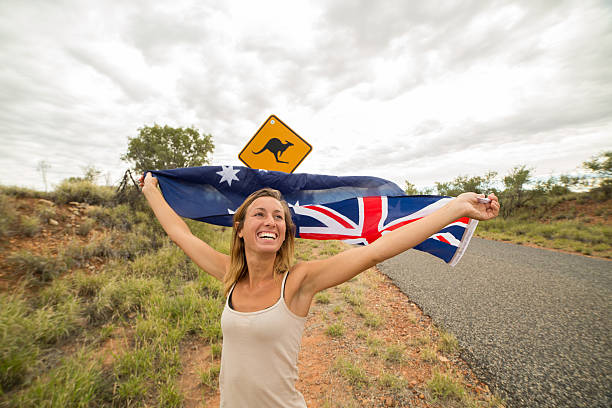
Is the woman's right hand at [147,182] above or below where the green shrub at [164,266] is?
above

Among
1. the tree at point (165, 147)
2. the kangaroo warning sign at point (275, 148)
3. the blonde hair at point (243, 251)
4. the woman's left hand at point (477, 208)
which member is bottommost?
the blonde hair at point (243, 251)

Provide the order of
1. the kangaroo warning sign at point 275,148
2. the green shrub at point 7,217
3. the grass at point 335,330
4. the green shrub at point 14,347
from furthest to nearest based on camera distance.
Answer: the green shrub at point 7,217
the kangaroo warning sign at point 275,148
the grass at point 335,330
the green shrub at point 14,347

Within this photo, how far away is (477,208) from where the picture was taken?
1.66 meters

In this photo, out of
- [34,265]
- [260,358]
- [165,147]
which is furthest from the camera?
[165,147]

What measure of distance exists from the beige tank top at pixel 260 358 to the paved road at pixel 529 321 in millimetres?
2921

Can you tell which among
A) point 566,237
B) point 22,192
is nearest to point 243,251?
point 22,192

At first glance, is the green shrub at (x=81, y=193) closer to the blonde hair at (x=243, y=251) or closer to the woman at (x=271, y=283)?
the woman at (x=271, y=283)

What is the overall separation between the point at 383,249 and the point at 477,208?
0.83 metres

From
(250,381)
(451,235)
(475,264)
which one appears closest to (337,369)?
(250,381)

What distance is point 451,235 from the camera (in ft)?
8.96

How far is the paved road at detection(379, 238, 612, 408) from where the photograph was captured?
8.88ft

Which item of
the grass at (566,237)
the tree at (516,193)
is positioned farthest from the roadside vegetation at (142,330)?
the tree at (516,193)

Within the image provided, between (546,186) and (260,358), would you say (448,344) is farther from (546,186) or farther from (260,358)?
(546,186)

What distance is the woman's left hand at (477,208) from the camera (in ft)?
5.31
